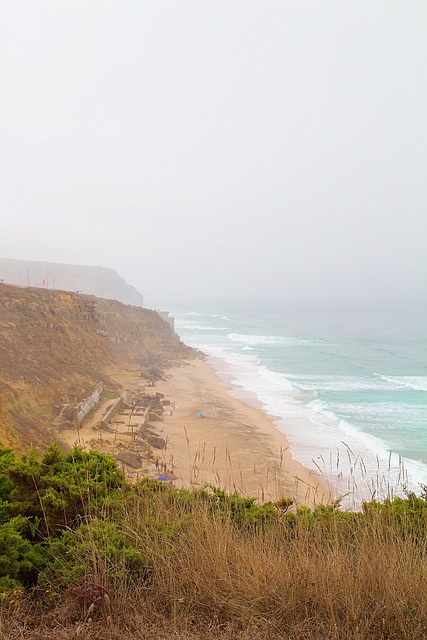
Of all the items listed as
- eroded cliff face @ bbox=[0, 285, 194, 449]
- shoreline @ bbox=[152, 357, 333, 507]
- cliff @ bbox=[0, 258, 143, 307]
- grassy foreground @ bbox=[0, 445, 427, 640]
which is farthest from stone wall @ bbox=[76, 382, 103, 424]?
cliff @ bbox=[0, 258, 143, 307]

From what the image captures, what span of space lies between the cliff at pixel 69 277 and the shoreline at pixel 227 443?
12728 centimetres

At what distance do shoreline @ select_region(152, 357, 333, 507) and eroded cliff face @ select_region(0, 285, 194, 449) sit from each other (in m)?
5.54

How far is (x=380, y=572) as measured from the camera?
2900 mm

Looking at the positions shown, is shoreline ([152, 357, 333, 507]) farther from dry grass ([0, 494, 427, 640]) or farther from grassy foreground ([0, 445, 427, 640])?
dry grass ([0, 494, 427, 640])

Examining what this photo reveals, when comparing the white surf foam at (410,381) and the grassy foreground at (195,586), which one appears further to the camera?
the white surf foam at (410,381)

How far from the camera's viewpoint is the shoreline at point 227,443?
48.7 ft

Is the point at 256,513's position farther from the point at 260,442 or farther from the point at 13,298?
the point at 13,298

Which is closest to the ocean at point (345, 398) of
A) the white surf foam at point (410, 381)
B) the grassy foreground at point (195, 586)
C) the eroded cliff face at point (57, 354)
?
the white surf foam at point (410, 381)

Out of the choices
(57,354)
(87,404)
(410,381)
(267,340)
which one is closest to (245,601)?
(87,404)

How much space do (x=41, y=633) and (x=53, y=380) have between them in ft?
75.8

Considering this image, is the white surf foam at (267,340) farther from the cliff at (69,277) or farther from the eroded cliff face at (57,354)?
the cliff at (69,277)

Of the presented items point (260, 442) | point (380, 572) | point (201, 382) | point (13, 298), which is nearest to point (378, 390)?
point (201, 382)

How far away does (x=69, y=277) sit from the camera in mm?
162500

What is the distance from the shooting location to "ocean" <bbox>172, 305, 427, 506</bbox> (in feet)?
55.1
